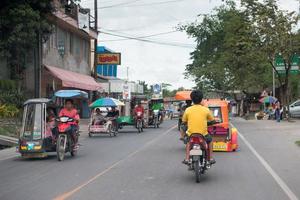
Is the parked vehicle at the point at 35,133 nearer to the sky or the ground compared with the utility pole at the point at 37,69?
nearer to the ground

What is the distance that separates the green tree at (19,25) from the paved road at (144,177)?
43.8 ft

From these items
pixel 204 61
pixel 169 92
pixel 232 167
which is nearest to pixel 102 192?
pixel 232 167

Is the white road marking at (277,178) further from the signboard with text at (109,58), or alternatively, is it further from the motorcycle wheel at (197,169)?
the signboard with text at (109,58)

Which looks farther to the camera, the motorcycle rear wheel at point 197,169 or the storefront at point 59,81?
the storefront at point 59,81

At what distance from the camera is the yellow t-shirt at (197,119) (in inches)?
481

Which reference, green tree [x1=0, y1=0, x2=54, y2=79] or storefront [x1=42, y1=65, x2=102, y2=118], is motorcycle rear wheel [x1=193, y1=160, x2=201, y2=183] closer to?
green tree [x1=0, y1=0, x2=54, y2=79]

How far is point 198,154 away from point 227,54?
42503 millimetres

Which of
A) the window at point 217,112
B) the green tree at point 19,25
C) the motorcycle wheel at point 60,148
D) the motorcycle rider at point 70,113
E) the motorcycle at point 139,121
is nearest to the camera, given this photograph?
the motorcycle wheel at point 60,148

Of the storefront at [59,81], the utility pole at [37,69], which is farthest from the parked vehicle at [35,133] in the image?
the utility pole at [37,69]

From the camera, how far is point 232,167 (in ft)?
48.2

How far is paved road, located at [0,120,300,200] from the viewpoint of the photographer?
1045 cm

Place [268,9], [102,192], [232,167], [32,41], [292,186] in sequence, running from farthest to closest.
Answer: [268,9]
[32,41]
[232,167]
[292,186]
[102,192]

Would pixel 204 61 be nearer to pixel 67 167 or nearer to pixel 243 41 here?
pixel 243 41

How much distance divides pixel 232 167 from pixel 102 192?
5015 mm
